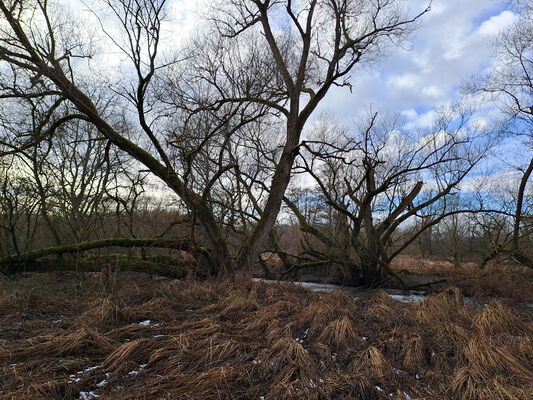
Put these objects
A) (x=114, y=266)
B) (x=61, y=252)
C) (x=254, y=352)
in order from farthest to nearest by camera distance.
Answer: (x=61, y=252), (x=114, y=266), (x=254, y=352)

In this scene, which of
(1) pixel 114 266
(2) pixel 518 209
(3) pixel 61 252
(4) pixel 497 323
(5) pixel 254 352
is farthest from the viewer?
(2) pixel 518 209

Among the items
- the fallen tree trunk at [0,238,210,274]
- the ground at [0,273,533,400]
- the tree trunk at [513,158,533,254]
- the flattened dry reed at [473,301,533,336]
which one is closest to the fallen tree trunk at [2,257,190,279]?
the fallen tree trunk at [0,238,210,274]

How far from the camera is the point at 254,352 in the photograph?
3957 millimetres

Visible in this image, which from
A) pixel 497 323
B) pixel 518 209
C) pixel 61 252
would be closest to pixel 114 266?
pixel 61 252

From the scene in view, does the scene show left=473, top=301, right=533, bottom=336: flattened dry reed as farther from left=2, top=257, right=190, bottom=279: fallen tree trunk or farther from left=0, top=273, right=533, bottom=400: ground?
left=2, top=257, right=190, bottom=279: fallen tree trunk

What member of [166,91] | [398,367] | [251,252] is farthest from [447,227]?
[398,367]

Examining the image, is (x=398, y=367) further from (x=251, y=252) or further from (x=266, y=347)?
(x=251, y=252)

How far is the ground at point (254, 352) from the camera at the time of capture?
10.2 feet

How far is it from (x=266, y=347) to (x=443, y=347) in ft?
7.58

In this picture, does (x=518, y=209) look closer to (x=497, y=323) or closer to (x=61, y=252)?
(x=497, y=323)

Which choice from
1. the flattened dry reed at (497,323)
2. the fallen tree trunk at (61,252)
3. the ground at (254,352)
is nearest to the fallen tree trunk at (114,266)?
the fallen tree trunk at (61,252)

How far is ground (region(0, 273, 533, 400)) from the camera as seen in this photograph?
310 centimetres

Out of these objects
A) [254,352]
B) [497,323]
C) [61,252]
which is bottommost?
[254,352]

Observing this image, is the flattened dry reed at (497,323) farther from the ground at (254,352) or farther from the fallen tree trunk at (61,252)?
the fallen tree trunk at (61,252)
